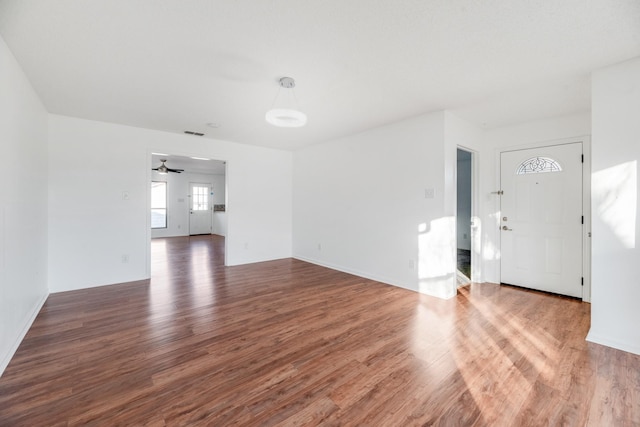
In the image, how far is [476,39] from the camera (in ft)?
6.68

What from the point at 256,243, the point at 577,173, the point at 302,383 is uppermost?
the point at 577,173

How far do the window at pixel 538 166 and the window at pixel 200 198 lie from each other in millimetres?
9965

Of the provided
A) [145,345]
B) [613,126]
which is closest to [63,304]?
[145,345]

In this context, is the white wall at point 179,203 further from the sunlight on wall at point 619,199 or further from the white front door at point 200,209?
the sunlight on wall at point 619,199

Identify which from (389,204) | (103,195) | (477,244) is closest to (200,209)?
(103,195)

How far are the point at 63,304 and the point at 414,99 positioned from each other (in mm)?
4926

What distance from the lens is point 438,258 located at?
3623mm

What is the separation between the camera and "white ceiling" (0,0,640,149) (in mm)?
1767

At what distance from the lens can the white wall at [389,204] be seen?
362 centimetres

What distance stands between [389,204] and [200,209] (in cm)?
857

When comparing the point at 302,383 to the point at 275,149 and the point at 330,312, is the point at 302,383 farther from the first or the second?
the point at 275,149

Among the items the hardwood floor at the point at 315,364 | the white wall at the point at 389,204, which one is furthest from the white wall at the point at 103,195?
the white wall at the point at 389,204

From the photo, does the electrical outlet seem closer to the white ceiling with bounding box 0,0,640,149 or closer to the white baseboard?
the white ceiling with bounding box 0,0,640,149

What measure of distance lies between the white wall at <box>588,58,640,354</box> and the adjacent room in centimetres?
1
